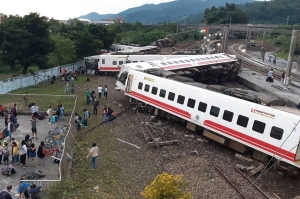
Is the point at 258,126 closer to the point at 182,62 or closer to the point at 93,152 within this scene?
the point at 93,152

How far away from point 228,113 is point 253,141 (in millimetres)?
1850

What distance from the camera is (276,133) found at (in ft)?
44.3

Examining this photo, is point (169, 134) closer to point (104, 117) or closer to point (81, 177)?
point (104, 117)

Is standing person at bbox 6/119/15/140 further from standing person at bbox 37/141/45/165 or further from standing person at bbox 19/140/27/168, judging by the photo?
standing person at bbox 37/141/45/165

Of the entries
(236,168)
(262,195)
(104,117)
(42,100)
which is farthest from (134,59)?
(262,195)

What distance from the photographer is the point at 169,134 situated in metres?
18.2

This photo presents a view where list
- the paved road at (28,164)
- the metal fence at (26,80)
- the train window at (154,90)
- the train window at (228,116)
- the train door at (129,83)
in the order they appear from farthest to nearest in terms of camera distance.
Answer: the metal fence at (26,80) → the train door at (129,83) → the train window at (154,90) → the train window at (228,116) → the paved road at (28,164)

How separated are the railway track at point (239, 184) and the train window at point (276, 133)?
2112 mm

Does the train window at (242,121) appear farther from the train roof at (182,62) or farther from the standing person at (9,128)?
the standing person at (9,128)

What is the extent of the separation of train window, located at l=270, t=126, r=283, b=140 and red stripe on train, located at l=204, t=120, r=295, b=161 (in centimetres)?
44

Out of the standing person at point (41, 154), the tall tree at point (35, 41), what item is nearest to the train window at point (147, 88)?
the standing person at point (41, 154)

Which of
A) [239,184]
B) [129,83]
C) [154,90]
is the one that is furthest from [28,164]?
[129,83]

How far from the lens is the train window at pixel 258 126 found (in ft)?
46.0

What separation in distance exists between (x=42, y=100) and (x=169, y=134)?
423 inches
